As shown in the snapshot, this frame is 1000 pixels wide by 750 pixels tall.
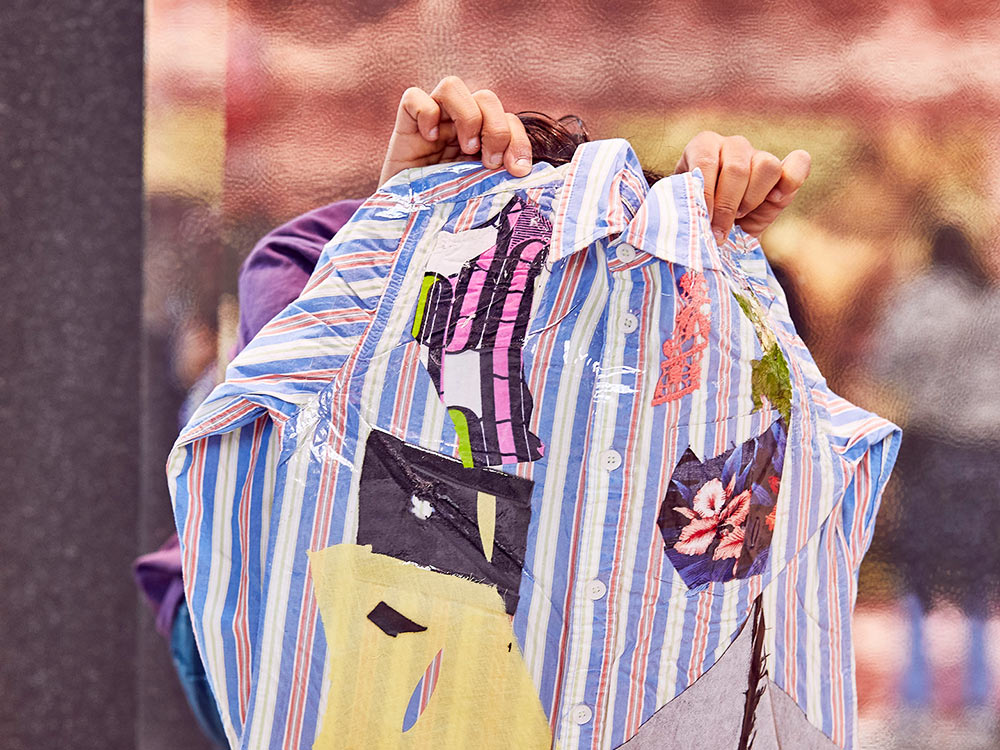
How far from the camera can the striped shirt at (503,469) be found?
0.66m

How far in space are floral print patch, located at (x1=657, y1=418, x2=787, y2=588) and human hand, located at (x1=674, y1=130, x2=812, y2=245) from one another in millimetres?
183

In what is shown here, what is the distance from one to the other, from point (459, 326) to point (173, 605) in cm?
49

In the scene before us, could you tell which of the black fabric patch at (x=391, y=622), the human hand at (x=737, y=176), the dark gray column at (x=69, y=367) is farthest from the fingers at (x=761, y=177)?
the dark gray column at (x=69, y=367)

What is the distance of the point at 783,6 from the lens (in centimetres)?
88

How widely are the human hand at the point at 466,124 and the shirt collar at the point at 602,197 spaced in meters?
0.01

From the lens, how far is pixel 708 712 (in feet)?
2.22

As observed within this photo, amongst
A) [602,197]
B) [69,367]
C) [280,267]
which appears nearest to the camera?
[602,197]

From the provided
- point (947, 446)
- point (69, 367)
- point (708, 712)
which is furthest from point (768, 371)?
point (69, 367)

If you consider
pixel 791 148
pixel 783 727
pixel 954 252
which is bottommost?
pixel 783 727

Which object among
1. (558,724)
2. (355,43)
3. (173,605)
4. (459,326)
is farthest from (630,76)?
(173,605)

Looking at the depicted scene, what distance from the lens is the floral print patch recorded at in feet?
2.17

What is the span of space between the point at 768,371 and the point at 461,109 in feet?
1.06

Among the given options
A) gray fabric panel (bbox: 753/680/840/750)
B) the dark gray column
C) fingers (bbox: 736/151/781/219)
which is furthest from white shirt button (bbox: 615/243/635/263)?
the dark gray column

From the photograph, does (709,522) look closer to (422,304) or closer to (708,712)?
(708,712)
